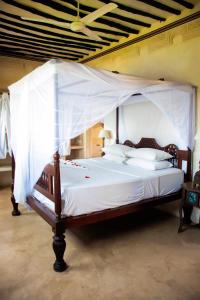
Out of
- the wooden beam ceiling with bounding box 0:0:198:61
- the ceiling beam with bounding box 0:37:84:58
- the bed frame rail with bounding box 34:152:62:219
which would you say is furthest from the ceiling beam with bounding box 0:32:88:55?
the bed frame rail with bounding box 34:152:62:219

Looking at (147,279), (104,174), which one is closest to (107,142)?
(104,174)

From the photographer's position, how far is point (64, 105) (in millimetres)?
2465

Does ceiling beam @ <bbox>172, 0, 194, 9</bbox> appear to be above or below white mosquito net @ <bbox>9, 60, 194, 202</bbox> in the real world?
above

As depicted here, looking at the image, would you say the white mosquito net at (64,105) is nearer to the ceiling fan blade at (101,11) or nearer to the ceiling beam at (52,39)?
the ceiling fan blade at (101,11)

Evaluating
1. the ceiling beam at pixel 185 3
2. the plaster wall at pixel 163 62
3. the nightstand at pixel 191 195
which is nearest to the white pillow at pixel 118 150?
the plaster wall at pixel 163 62

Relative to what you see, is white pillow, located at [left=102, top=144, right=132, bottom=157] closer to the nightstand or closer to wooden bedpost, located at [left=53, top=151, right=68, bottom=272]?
the nightstand

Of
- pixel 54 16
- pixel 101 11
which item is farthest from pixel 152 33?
pixel 101 11

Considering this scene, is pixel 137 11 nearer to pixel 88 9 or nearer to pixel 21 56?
pixel 88 9

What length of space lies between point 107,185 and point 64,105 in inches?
40.0

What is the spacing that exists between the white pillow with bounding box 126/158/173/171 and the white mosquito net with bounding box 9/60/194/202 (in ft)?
1.33

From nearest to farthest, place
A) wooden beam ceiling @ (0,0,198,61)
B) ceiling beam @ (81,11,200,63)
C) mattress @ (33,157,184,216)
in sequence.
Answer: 1. mattress @ (33,157,184,216)
2. wooden beam ceiling @ (0,0,198,61)
3. ceiling beam @ (81,11,200,63)

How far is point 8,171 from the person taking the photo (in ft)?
18.2

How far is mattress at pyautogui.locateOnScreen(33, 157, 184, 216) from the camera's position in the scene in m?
2.54

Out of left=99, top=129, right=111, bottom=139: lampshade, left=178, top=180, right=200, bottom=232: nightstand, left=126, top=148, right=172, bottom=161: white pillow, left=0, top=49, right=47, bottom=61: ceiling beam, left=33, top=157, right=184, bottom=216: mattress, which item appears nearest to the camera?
left=33, top=157, right=184, bottom=216: mattress
